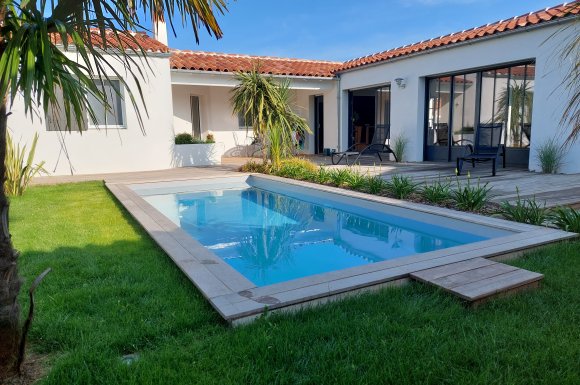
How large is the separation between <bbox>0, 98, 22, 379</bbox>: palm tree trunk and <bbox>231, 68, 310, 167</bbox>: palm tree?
321 inches

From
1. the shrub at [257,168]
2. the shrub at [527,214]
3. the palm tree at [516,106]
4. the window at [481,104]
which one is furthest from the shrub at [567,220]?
the shrub at [257,168]

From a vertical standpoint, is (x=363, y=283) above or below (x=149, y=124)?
below

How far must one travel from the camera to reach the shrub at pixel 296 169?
9.05m

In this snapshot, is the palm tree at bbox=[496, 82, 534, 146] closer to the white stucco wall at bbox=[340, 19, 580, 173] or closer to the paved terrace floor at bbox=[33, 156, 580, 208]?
the white stucco wall at bbox=[340, 19, 580, 173]

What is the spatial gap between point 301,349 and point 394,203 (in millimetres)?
4193

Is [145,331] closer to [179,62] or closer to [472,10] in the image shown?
[179,62]

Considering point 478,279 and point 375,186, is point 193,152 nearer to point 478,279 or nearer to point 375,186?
point 375,186

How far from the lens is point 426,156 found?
12656 millimetres

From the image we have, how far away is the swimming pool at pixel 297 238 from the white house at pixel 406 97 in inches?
102

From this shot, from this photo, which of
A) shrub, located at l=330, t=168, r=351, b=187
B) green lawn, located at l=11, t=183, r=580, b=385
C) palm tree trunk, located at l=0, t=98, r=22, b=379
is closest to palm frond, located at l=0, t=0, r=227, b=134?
palm tree trunk, located at l=0, t=98, r=22, b=379

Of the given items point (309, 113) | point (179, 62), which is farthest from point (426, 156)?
point (179, 62)

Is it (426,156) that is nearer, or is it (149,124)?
(149,124)

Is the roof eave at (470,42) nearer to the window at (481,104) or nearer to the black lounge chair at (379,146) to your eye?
the window at (481,104)

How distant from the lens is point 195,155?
12.6 metres
